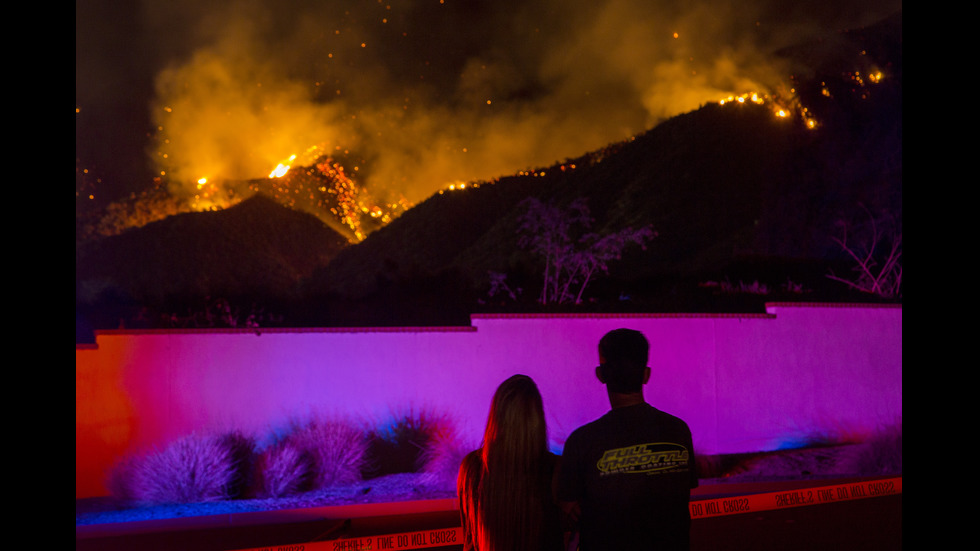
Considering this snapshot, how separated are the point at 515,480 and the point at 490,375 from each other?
229 inches

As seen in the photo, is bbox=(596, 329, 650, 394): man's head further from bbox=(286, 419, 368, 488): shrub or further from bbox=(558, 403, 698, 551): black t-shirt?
bbox=(286, 419, 368, 488): shrub

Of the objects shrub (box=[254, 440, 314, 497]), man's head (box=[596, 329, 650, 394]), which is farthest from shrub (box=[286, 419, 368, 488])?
man's head (box=[596, 329, 650, 394])

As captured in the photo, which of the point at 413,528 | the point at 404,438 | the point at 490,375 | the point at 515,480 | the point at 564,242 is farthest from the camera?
the point at 564,242

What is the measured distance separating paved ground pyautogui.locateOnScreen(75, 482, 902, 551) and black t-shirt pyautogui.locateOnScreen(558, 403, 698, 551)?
9.66 ft

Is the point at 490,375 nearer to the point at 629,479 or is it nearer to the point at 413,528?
the point at 413,528

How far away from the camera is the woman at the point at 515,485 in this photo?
2.52 m

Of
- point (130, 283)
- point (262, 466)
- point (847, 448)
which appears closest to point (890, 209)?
A: point (847, 448)

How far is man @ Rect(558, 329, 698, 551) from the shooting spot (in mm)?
2379

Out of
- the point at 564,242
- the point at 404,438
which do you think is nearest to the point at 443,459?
the point at 404,438

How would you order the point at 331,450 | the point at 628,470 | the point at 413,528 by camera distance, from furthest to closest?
1. the point at 331,450
2. the point at 413,528
3. the point at 628,470

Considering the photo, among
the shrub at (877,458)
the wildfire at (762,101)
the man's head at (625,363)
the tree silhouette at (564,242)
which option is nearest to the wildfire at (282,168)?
the tree silhouette at (564,242)

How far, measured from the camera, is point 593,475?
7.84 ft

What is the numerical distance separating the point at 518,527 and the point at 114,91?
19.0m

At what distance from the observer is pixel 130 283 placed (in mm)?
18000
